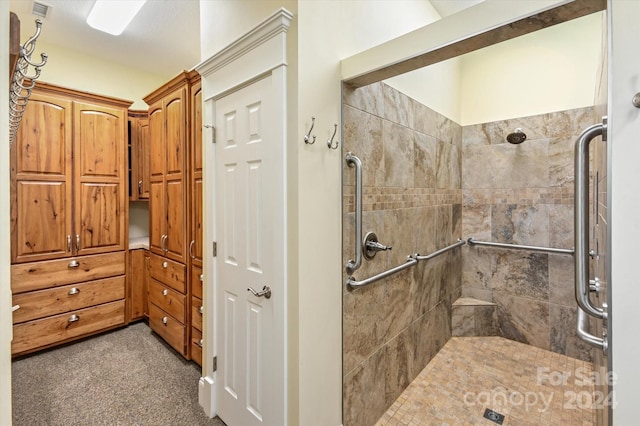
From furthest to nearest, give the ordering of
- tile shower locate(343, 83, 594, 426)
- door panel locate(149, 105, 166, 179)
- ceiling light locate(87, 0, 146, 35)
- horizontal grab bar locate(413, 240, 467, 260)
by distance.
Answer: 1. door panel locate(149, 105, 166, 179)
2. ceiling light locate(87, 0, 146, 35)
3. horizontal grab bar locate(413, 240, 467, 260)
4. tile shower locate(343, 83, 594, 426)

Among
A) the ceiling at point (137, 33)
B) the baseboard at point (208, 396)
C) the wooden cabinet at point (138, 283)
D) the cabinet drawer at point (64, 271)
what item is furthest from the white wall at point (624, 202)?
the cabinet drawer at point (64, 271)

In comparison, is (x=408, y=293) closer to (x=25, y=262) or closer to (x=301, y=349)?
(x=301, y=349)

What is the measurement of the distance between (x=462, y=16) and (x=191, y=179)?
6.72ft

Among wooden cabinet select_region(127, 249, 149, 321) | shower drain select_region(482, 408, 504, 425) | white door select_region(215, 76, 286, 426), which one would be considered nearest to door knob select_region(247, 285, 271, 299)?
white door select_region(215, 76, 286, 426)

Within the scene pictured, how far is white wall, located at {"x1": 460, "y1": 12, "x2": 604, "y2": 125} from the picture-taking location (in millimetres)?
2465

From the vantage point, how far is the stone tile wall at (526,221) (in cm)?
258

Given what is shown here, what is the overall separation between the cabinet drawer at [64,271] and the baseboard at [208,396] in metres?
1.74

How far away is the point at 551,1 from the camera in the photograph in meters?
0.96

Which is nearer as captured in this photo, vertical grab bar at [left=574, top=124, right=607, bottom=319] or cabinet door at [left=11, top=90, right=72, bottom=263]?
vertical grab bar at [left=574, top=124, right=607, bottom=319]

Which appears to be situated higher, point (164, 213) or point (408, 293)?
point (164, 213)

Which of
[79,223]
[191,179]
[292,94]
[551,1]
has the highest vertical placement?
[551,1]

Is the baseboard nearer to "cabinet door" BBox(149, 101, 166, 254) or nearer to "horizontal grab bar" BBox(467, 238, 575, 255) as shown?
"cabinet door" BBox(149, 101, 166, 254)

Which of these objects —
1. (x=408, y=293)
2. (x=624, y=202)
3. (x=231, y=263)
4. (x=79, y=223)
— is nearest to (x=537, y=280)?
(x=408, y=293)

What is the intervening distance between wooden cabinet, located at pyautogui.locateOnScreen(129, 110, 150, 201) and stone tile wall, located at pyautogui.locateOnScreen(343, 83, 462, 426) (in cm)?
254
